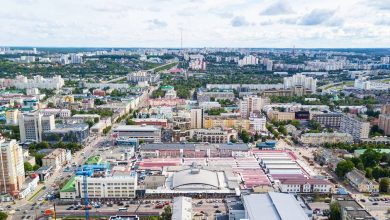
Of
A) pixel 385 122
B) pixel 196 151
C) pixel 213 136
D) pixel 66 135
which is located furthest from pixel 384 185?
pixel 66 135

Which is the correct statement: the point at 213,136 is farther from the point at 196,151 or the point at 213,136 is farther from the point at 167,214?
the point at 167,214

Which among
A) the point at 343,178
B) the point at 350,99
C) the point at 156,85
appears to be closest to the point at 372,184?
the point at 343,178

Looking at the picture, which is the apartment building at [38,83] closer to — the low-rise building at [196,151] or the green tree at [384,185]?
the low-rise building at [196,151]

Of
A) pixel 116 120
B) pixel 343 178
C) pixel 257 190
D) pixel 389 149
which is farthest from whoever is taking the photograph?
pixel 116 120

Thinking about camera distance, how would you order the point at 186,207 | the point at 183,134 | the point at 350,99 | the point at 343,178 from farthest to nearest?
the point at 350,99
the point at 183,134
the point at 343,178
the point at 186,207

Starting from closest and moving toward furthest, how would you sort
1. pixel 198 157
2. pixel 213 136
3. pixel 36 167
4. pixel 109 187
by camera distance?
pixel 109 187
pixel 36 167
pixel 198 157
pixel 213 136

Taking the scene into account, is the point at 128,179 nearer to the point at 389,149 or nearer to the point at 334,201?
the point at 334,201

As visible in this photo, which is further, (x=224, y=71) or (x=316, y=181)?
(x=224, y=71)

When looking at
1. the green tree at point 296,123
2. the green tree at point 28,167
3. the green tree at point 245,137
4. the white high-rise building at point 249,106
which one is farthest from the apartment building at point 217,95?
the green tree at point 28,167
